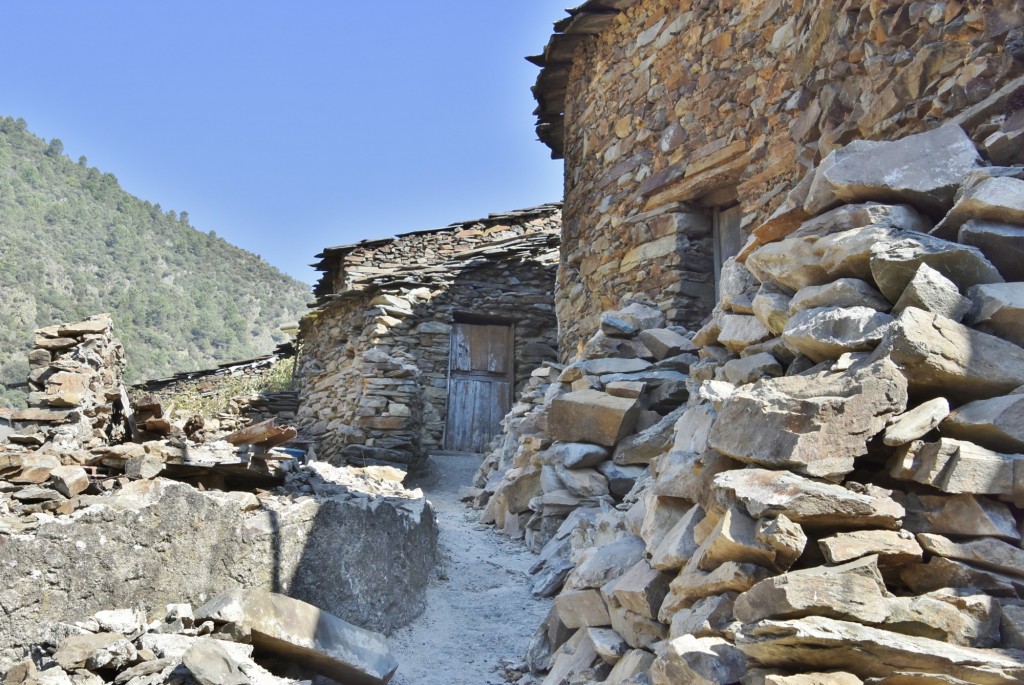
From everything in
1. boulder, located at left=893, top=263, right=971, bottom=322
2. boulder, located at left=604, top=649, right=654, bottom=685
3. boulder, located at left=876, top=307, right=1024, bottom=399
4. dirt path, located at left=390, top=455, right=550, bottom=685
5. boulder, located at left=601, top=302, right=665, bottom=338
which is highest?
boulder, located at left=601, top=302, right=665, bottom=338

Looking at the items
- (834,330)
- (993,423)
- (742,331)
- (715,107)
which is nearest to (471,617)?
(742,331)

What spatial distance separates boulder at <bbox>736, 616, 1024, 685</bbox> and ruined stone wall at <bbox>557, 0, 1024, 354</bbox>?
2442 mm

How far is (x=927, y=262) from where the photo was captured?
9.50 ft

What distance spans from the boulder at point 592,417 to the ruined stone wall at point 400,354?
4.43m

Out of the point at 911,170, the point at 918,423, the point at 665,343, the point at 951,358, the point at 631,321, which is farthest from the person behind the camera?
the point at 631,321

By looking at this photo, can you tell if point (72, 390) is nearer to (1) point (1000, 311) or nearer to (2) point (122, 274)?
(1) point (1000, 311)

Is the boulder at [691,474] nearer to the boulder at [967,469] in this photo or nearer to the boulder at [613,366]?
the boulder at [967,469]

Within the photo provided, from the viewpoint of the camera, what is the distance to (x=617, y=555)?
11.4 ft

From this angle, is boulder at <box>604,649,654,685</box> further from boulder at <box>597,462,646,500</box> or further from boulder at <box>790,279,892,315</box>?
boulder at <box>597,462,646,500</box>

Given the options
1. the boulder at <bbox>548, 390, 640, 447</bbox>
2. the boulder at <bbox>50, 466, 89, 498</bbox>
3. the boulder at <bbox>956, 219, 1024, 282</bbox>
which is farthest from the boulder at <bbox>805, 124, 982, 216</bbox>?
the boulder at <bbox>50, 466, 89, 498</bbox>

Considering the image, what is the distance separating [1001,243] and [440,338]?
9.20 m

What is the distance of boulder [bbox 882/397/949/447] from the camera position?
2.50 m

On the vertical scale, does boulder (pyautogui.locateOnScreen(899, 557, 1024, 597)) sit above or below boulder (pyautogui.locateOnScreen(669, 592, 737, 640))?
above

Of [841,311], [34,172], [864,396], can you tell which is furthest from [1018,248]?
[34,172]
